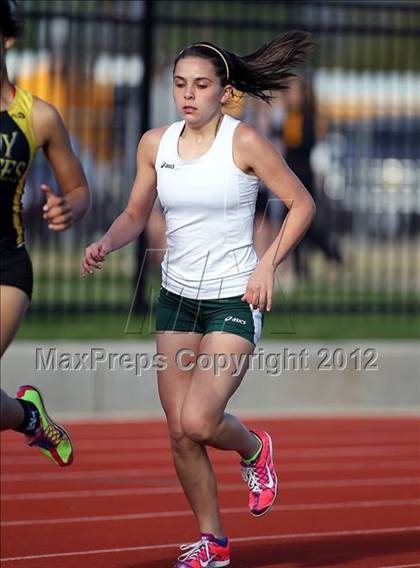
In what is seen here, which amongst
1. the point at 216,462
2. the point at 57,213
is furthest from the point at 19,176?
the point at 216,462

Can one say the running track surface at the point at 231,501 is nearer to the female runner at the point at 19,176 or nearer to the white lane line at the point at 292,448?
the white lane line at the point at 292,448

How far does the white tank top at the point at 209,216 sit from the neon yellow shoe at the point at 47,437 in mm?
773

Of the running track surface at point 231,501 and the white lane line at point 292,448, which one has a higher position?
the running track surface at point 231,501

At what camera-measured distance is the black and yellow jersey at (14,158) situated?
18.6 feet

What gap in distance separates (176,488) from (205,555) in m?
2.49

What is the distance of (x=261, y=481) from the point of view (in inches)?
250

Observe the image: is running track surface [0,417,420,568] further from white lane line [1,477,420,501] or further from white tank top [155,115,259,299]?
white tank top [155,115,259,299]

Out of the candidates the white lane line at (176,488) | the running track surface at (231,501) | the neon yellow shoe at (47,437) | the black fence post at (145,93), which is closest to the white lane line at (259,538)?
the running track surface at (231,501)

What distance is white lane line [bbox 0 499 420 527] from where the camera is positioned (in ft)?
24.9

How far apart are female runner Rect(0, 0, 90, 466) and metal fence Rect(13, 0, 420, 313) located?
20.7ft

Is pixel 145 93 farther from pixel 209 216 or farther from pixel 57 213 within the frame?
pixel 57 213

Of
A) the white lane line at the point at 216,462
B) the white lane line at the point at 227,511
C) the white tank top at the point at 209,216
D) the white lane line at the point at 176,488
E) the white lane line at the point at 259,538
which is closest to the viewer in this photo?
the white tank top at the point at 209,216

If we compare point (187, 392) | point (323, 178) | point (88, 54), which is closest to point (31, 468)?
point (187, 392)

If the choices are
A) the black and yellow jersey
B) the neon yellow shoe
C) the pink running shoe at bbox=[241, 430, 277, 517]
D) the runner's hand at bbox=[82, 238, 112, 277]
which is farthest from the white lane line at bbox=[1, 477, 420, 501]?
the black and yellow jersey
